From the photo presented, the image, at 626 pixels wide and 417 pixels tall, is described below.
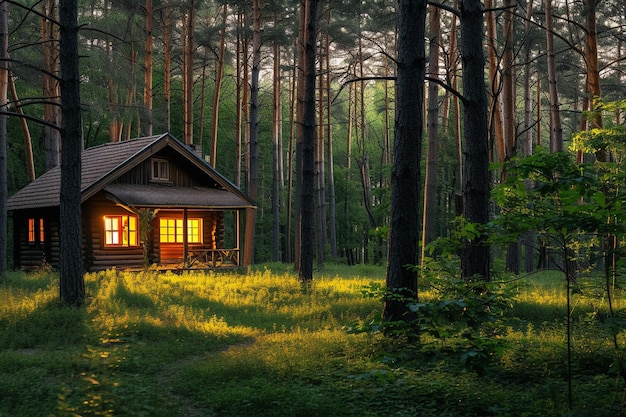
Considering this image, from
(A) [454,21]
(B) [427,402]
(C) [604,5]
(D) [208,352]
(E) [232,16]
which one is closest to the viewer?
(B) [427,402]

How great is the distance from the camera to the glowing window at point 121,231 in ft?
78.7

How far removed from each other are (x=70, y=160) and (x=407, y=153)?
7789 millimetres

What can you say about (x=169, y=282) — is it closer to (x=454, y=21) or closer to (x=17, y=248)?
(x=17, y=248)

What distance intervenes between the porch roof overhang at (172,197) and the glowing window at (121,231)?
1516mm

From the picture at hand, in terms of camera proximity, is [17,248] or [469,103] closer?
[469,103]

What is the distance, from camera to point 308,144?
56.4 ft

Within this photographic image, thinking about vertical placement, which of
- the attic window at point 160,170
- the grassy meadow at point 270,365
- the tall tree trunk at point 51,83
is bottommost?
the grassy meadow at point 270,365

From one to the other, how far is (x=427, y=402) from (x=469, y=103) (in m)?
5.18

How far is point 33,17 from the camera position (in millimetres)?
27078

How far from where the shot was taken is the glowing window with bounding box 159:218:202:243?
26405 mm

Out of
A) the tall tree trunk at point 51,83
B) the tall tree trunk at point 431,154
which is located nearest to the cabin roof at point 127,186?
the tall tree trunk at point 51,83

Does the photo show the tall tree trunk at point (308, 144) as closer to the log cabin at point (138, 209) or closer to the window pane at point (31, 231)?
the log cabin at point (138, 209)

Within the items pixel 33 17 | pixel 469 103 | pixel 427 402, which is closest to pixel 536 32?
pixel 469 103

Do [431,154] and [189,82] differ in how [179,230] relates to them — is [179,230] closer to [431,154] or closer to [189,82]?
[189,82]
